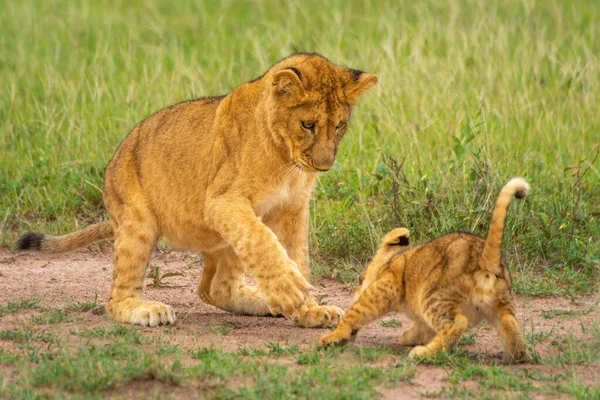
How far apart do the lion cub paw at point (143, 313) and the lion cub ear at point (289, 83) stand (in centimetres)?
132

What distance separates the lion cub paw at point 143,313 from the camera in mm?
5219

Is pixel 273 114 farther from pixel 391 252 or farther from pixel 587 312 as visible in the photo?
pixel 587 312

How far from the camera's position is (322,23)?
37.6ft

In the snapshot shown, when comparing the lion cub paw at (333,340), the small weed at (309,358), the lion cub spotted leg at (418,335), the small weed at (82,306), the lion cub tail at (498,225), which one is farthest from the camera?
the small weed at (82,306)

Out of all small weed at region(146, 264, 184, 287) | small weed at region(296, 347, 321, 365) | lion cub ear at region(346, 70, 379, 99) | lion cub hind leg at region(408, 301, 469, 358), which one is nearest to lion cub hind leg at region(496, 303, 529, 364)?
lion cub hind leg at region(408, 301, 469, 358)

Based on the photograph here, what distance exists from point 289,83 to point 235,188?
0.62 metres

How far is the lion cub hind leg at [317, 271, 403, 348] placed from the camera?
461 cm

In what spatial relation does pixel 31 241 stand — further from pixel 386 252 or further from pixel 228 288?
pixel 386 252

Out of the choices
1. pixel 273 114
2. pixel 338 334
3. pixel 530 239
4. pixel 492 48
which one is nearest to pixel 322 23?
pixel 492 48

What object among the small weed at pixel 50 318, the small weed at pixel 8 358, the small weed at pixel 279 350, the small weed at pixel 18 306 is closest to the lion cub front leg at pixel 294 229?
the small weed at pixel 279 350

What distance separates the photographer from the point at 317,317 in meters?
5.20

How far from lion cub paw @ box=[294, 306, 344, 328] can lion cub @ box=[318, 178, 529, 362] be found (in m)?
0.44

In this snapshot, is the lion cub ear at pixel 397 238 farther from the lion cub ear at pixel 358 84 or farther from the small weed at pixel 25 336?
the small weed at pixel 25 336

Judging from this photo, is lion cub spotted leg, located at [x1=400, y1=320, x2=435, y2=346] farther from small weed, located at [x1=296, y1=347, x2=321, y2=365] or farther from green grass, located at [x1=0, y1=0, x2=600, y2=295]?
green grass, located at [x1=0, y1=0, x2=600, y2=295]
